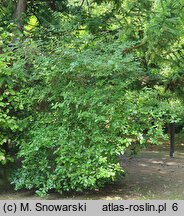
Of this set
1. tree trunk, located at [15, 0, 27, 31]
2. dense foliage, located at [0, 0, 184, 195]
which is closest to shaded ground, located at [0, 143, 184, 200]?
dense foliage, located at [0, 0, 184, 195]

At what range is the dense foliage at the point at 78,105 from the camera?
204 inches

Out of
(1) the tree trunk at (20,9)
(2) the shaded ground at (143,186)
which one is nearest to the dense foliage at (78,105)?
(2) the shaded ground at (143,186)

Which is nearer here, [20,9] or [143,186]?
[143,186]

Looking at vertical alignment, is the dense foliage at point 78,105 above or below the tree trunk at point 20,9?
below

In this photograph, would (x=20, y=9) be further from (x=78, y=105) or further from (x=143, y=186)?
(x=143, y=186)

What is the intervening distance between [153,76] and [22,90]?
2726mm

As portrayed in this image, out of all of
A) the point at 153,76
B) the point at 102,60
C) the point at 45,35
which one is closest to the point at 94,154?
the point at 102,60

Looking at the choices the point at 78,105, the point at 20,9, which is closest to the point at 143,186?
the point at 78,105

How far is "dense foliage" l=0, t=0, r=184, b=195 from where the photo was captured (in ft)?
17.0

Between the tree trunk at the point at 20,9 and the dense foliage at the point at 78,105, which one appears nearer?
the dense foliage at the point at 78,105

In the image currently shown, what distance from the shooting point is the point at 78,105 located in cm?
539

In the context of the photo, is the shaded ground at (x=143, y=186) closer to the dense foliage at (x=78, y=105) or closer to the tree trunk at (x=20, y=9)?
the dense foliage at (x=78, y=105)

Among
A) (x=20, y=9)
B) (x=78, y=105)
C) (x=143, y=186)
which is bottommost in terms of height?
(x=143, y=186)

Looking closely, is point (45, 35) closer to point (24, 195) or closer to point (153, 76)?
point (153, 76)
